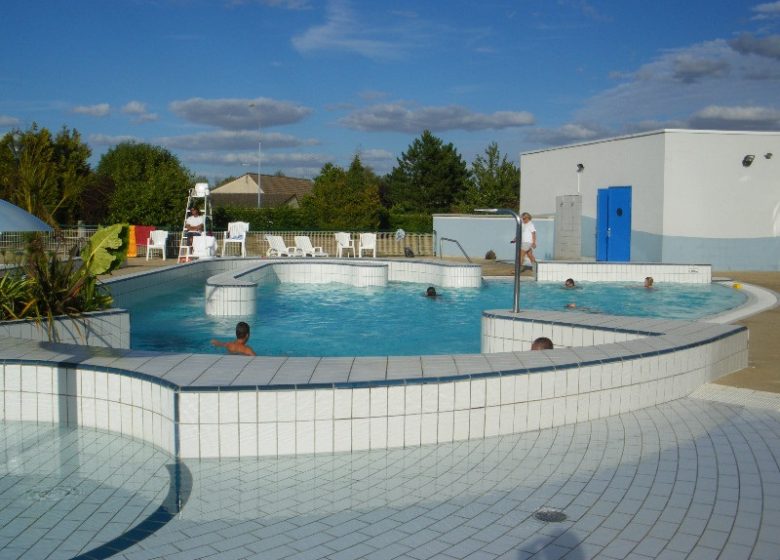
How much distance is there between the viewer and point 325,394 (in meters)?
4.64

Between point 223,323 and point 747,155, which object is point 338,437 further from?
point 747,155

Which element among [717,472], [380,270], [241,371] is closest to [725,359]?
[717,472]

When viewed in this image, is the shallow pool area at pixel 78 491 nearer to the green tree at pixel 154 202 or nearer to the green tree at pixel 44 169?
the green tree at pixel 44 169

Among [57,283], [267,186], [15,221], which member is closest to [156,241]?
[57,283]

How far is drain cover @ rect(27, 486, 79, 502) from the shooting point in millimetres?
3936

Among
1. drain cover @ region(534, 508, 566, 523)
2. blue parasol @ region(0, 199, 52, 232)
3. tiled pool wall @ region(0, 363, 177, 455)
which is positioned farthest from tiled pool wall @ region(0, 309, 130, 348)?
drain cover @ region(534, 508, 566, 523)

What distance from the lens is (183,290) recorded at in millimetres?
15195

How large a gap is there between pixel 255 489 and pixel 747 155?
65.7 ft

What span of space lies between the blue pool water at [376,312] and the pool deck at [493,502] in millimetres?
5026

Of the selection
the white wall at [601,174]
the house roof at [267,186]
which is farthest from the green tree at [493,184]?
the house roof at [267,186]

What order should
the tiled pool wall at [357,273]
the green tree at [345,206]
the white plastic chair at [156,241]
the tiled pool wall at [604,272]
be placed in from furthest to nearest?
the green tree at [345,206] → the white plastic chair at [156,241] → the tiled pool wall at [604,272] → the tiled pool wall at [357,273]

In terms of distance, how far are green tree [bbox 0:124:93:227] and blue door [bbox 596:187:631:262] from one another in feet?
51.5

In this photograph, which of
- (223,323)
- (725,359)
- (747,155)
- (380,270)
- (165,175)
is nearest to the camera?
(725,359)

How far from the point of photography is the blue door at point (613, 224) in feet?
72.7
